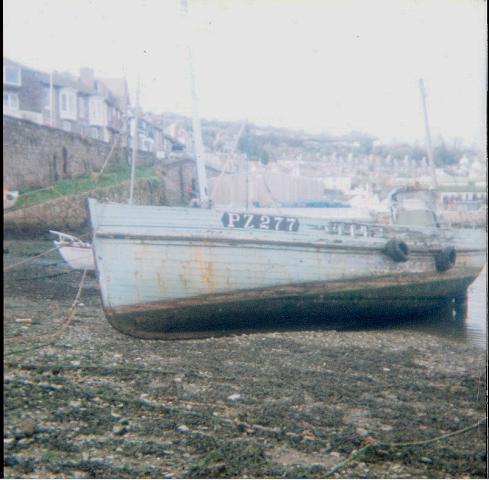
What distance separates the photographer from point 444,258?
8.44 metres

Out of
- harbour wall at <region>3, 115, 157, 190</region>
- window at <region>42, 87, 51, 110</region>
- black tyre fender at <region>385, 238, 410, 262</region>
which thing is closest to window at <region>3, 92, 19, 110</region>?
window at <region>42, 87, 51, 110</region>

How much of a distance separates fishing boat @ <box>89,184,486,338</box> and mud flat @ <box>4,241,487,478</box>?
359mm

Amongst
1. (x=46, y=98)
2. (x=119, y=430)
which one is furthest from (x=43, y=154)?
(x=46, y=98)

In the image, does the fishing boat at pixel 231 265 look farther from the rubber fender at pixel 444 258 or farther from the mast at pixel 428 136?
Result: the mast at pixel 428 136

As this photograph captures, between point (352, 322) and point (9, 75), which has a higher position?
point (9, 75)

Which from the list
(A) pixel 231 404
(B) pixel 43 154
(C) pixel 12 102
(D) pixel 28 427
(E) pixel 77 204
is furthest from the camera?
(C) pixel 12 102

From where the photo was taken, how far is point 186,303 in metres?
6.00

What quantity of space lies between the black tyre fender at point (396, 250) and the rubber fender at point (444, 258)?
3.78 ft

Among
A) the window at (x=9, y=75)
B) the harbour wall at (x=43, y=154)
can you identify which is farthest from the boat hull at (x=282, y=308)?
the harbour wall at (x=43, y=154)

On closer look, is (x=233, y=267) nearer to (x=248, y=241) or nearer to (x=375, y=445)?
(x=248, y=241)

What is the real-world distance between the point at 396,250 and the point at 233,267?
2726 millimetres

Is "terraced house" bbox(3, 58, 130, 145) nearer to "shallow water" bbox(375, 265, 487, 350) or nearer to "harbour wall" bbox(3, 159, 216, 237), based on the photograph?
"harbour wall" bbox(3, 159, 216, 237)

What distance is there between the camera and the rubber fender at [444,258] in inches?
332

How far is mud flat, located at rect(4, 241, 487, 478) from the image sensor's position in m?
3.22
